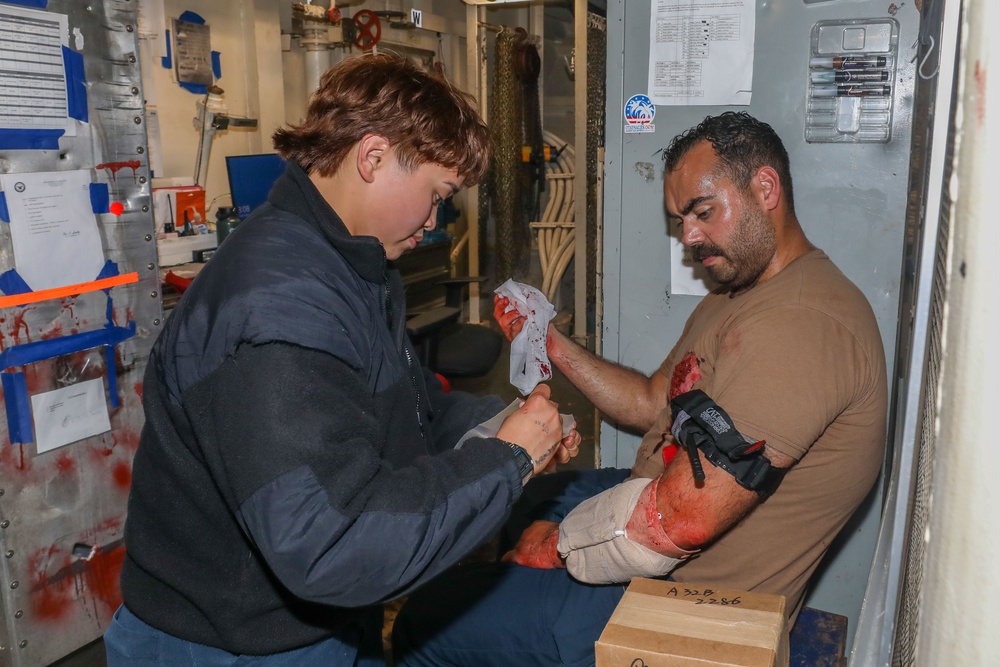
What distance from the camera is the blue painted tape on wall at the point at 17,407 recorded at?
219 centimetres

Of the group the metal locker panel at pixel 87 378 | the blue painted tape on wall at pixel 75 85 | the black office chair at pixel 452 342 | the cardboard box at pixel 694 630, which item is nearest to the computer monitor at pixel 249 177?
the black office chair at pixel 452 342

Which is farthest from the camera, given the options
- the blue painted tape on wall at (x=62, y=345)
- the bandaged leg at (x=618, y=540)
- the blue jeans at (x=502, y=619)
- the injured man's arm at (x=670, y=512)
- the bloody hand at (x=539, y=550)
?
the blue painted tape on wall at (x=62, y=345)

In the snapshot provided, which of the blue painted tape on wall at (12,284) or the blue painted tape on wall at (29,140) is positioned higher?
the blue painted tape on wall at (29,140)

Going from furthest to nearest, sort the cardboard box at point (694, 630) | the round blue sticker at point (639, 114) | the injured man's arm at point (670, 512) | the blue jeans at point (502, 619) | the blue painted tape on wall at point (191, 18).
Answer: the blue painted tape on wall at point (191, 18)
the round blue sticker at point (639, 114)
the blue jeans at point (502, 619)
the injured man's arm at point (670, 512)
the cardboard box at point (694, 630)

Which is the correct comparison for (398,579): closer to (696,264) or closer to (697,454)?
(697,454)

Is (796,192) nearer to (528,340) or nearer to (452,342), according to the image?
(528,340)

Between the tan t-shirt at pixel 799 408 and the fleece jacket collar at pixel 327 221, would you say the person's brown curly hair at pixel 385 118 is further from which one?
the tan t-shirt at pixel 799 408

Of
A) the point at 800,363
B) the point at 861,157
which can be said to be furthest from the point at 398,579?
the point at 861,157

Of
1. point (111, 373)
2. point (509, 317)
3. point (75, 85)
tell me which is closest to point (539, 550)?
point (509, 317)

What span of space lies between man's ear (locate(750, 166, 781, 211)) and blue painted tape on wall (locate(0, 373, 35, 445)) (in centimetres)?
194

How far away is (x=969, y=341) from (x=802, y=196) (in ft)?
6.17

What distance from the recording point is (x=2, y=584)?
225cm

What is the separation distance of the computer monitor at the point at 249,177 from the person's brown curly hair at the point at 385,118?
273 centimetres

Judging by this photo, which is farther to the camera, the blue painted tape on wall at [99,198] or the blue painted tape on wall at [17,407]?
the blue painted tape on wall at [99,198]
